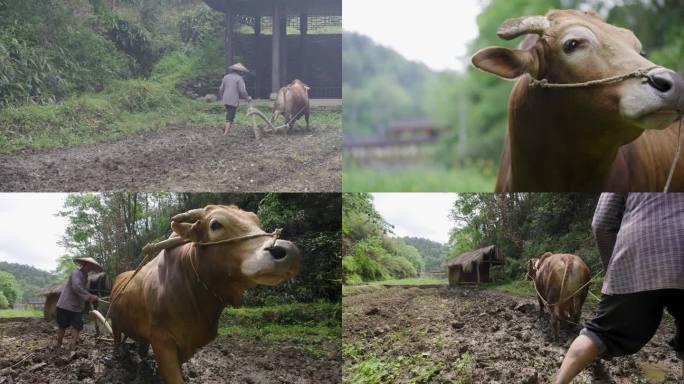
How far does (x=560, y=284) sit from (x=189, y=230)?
2.02 metres

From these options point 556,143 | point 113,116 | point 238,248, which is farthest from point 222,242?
point 556,143

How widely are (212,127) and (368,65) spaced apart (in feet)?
3.31

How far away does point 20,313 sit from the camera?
4.23 metres

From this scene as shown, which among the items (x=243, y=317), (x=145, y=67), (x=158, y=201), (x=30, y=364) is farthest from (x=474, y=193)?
(x=30, y=364)

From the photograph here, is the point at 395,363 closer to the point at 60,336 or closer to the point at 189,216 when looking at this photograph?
the point at 189,216

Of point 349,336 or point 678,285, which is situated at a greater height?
point 678,285

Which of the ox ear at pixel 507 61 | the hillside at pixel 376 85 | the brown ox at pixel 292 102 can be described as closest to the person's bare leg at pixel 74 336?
the brown ox at pixel 292 102

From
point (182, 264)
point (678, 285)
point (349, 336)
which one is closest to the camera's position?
point (678, 285)

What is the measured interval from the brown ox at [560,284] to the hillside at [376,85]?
1068 millimetres

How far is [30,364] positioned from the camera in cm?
414

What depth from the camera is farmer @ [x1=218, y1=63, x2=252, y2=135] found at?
177 inches

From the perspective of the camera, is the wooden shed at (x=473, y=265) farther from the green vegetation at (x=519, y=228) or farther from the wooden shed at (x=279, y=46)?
the wooden shed at (x=279, y=46)

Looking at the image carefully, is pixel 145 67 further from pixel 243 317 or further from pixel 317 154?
pixel 243 317

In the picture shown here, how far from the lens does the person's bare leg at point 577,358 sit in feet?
12.3
